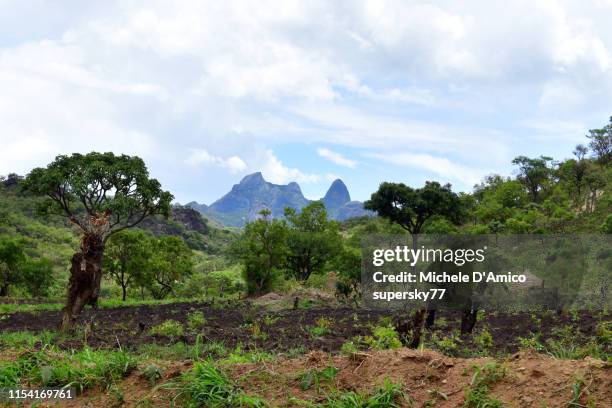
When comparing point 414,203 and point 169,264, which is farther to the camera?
point 169,264

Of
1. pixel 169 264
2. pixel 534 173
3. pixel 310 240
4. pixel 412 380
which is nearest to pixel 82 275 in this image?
pixel 412 380

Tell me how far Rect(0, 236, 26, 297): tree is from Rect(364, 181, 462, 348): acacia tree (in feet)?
70.3

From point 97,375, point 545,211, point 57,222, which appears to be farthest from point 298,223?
point 57,222

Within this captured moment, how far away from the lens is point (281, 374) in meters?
5.17

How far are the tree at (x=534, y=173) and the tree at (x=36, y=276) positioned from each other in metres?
61.9

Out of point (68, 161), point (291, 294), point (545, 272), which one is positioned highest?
point (68, 161)

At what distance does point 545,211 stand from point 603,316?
45.4 metres

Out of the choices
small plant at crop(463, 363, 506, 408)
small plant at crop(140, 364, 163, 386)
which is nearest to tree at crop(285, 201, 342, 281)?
small plant at crop(140, 364, 163, 386)

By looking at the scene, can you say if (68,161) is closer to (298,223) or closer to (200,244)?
(298,223)

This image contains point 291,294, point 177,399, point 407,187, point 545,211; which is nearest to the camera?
point 177,399

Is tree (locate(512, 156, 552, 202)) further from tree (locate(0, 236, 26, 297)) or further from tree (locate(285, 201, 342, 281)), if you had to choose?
tree (locate(0, 236, 26, 297))

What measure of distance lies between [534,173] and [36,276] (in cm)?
6419

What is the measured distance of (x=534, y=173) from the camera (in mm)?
74125

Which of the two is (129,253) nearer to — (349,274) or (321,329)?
(349,274)
